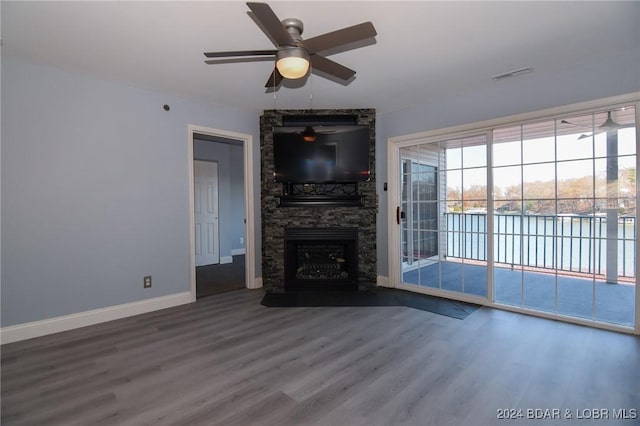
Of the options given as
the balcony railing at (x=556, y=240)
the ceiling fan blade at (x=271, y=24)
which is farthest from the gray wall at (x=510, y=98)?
the ceiling fan blade at (x=271, y=24)

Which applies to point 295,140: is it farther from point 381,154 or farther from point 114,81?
point 114,81

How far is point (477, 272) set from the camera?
432cm

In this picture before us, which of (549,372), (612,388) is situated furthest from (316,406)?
(612,388)

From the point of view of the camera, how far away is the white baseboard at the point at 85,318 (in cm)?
271

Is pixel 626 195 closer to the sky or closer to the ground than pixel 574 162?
closer to the ground

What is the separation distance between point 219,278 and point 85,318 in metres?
2.08

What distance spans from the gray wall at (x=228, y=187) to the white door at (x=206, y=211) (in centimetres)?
11

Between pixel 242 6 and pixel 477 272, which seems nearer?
pixel 242 6

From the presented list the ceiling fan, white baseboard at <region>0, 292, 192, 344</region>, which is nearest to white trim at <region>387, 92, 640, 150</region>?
the ceiling fan

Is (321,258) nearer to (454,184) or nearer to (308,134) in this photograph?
(308,134)

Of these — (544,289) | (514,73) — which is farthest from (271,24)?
(544,289)

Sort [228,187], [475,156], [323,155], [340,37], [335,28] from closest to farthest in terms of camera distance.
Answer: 1. [340,37]
2. [335,28]
3. [475,156]
4. [323,155]
5. [228,187]

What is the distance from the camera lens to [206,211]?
6.20 metres

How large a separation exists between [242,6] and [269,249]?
2.99 m
